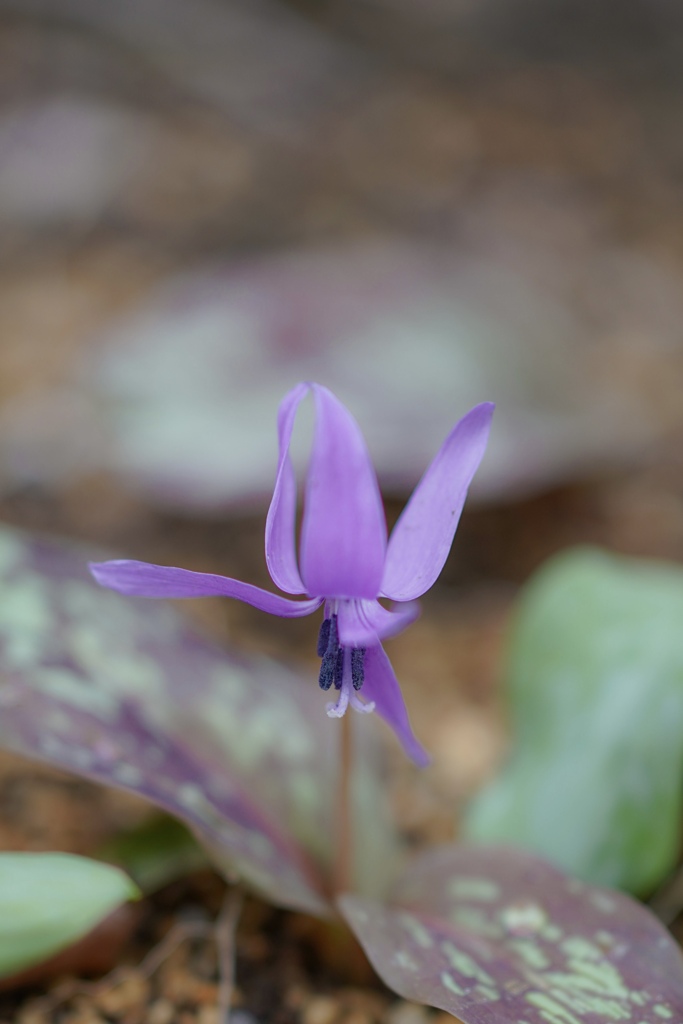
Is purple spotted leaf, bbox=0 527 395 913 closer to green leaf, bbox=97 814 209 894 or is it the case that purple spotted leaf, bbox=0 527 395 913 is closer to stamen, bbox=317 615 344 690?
green leaf, bbox=97 814 209 894

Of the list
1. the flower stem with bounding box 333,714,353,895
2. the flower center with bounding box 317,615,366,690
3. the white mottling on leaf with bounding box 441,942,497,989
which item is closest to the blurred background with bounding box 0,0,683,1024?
the flower stem with bounding box 333,714,353,895

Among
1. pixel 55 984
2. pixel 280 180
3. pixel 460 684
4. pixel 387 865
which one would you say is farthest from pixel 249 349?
pixel 55 984

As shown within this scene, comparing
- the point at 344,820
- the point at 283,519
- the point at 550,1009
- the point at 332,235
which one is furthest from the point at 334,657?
the point at 332,235

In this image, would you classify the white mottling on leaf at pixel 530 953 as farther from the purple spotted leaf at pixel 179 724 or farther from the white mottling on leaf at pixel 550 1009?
the purple spotted leaf at pixel 179 724

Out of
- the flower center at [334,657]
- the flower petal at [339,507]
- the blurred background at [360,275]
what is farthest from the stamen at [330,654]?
the blurred background at [360,275]

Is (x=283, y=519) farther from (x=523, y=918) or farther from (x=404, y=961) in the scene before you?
(x=523, y=918)
